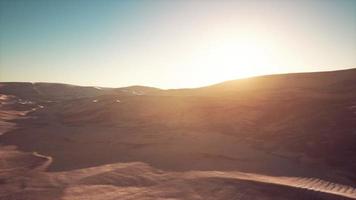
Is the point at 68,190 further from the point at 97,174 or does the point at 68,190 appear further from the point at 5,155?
the point at 5,155

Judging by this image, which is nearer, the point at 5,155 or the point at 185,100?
the point at 5,155

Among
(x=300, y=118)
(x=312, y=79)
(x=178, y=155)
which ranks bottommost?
(x=178, y=155)

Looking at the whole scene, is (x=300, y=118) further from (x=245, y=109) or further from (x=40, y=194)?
(x=40, y=194)

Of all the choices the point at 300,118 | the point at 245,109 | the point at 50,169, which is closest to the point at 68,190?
the point at 50,169

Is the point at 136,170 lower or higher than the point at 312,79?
lower

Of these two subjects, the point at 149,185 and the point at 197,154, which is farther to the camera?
the point at 197,154

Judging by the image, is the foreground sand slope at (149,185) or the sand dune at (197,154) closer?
the foreground sand slope at (149,185)

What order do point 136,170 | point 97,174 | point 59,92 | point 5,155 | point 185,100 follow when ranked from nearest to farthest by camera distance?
point 97,174 → point 136,170 → point 5,155 → point 185,100 → point 59,92

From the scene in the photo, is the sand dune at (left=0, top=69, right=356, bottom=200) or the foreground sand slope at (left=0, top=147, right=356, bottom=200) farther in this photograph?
the sand dune at (left=0, top=69, right=356, bottom=200)

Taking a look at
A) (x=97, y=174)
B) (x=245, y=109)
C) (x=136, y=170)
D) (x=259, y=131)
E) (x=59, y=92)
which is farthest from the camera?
(x=59, y=92)

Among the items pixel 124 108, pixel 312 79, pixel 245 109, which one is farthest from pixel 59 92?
pixel 245 109
